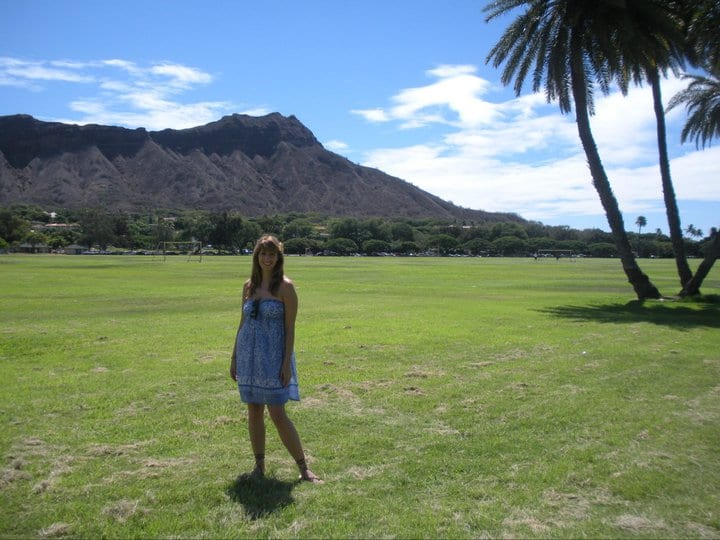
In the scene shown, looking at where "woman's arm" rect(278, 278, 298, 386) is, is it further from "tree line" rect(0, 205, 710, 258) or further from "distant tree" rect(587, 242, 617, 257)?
"distant tree" rect(587, 242, 617, 257)

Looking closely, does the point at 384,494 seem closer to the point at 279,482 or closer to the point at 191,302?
the point at 279,482

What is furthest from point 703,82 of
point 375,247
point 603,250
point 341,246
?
point 603,250

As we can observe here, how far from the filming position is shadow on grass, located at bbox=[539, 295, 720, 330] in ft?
61.0

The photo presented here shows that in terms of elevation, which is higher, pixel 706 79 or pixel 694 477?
pixel 706 79

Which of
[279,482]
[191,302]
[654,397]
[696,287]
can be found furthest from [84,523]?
[696,287]

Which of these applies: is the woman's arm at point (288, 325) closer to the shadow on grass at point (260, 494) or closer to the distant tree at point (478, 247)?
the shadow on grass at point (260, 494)

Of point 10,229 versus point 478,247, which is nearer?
point 10,229

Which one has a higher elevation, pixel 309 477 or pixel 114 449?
pixel 309 477

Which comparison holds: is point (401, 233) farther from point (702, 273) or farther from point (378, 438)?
point (378, 438)

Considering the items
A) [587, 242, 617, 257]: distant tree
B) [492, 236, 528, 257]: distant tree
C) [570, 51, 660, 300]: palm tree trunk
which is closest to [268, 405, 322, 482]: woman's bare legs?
[570, 51, 660, 300]: palm tree trunk

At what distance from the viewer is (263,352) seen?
5516 millimetres

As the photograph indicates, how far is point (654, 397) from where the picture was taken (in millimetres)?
8820

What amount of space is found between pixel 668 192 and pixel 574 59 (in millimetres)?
7892

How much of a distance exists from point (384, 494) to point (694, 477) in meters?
3.12
